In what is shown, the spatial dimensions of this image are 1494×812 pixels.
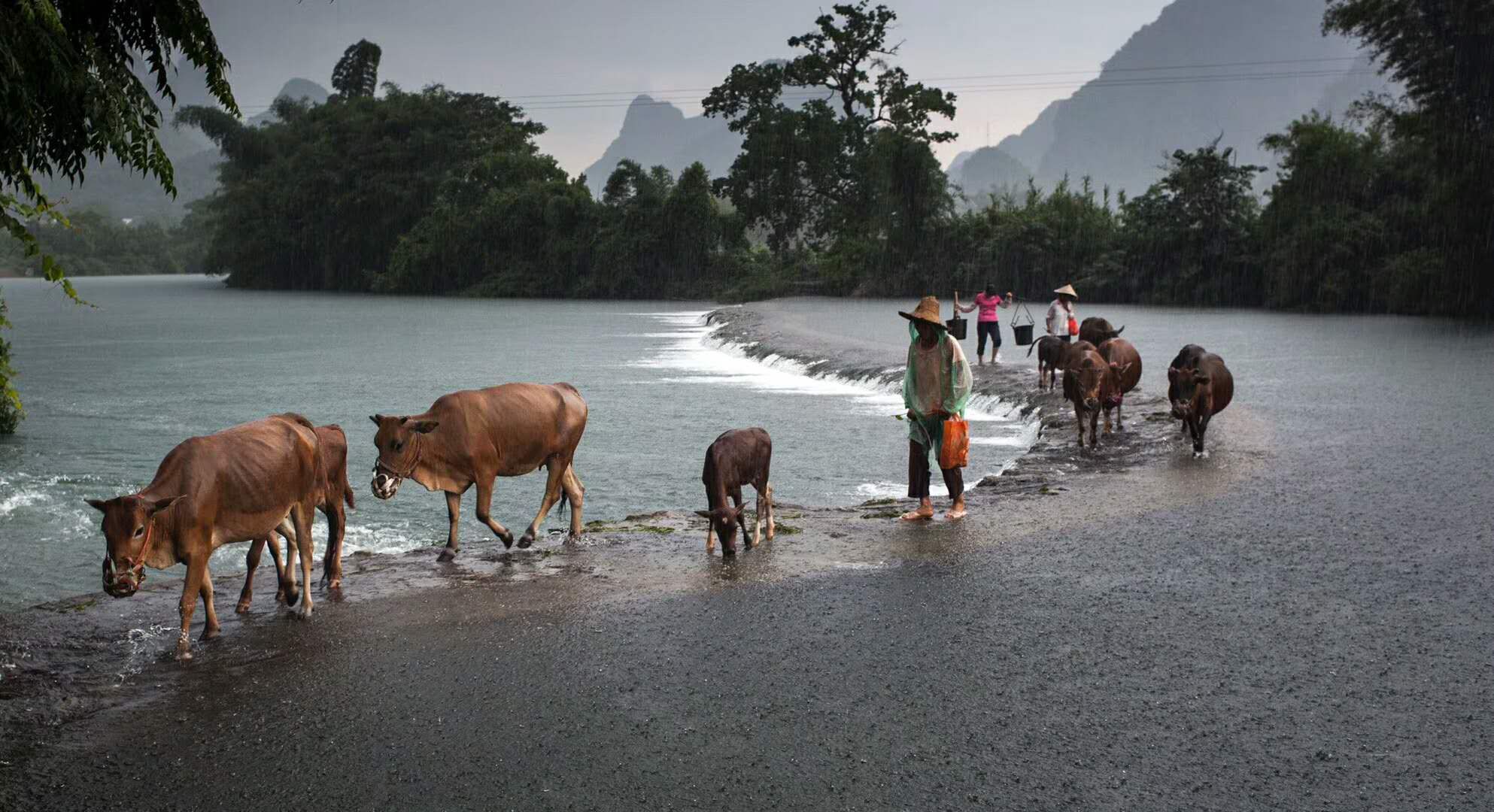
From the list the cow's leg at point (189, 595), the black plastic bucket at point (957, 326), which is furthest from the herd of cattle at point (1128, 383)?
the cow's leg at point (189, 595)

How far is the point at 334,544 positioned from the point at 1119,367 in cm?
1100

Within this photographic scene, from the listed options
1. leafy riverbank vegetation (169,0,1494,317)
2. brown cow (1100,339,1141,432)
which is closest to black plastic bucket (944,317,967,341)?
brown cow (1100,339,1141,432)

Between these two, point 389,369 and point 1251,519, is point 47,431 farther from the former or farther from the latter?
point 1251,519

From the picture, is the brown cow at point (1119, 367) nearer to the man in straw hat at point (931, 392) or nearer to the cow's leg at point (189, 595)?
the man in straw hat at point (931, 392)

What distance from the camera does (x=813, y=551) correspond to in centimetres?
968

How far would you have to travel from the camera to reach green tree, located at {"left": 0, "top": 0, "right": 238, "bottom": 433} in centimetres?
589

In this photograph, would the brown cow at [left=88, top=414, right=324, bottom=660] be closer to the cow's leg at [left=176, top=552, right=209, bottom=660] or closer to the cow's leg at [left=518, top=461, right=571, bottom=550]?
the cow's leg at [left=176, top=552, right=209, bottom=660]

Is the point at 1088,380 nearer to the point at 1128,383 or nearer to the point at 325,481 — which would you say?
the point at 1128,383

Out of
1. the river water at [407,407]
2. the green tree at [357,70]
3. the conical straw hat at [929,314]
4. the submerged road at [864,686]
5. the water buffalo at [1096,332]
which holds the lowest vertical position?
the river water at [407,407]

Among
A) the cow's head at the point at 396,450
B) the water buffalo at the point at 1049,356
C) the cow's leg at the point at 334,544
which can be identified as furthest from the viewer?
the water buffalo at the point at 1049,356

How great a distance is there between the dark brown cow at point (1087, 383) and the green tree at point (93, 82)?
1091cm

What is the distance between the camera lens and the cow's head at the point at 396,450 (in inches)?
342

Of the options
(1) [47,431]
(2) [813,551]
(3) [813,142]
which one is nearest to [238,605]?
(2) [813,551]

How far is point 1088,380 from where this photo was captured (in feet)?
49.5
